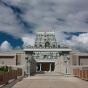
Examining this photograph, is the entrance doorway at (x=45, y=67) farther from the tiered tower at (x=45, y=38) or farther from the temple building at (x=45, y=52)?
the tiered tower at (x=45, y=38)

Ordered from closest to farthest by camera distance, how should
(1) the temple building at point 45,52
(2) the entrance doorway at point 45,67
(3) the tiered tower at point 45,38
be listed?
(1) the temple building at point 45,52, (2) the entrance doorway at point 45,67, (3) the tiered tower at point 45,38

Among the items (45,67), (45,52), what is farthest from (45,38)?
(45,67)

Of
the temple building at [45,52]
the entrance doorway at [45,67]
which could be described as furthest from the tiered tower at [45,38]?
the entrance doorway at [45,67]

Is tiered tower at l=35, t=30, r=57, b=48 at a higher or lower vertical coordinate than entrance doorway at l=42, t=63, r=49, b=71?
higher

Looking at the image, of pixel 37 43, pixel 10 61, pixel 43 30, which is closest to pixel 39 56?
pixel 37 43

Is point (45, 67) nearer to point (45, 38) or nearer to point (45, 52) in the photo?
point (45, 52)

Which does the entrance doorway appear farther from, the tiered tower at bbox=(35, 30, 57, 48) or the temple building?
the tiered tower at bbox=(35, 30, 57, 48)

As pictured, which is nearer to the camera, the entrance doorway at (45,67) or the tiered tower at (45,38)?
the entrance doorway at (45,67)

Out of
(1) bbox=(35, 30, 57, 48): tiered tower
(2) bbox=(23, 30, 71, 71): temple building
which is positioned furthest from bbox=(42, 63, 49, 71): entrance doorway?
(1) bbox=(35, 30, 57, 48): tiered tower

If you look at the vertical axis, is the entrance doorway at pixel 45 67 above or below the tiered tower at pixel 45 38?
below

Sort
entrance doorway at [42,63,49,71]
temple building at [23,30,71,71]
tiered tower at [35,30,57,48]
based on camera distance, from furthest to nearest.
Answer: tiered tower at [35,30,57,48]
entrance doorway at [42,63,49,71]
temple building at [23,30,71,71]

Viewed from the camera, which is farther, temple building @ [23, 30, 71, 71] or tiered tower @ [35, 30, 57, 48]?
tiered tower @ [35, 30, 57, 48]

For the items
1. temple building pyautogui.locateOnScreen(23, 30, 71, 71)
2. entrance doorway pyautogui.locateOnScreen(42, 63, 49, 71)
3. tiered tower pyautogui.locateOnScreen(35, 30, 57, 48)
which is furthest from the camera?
tiered tower pyautogui.locateOnScreen(35, 30, 57, 48)

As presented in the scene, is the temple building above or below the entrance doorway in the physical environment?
above
